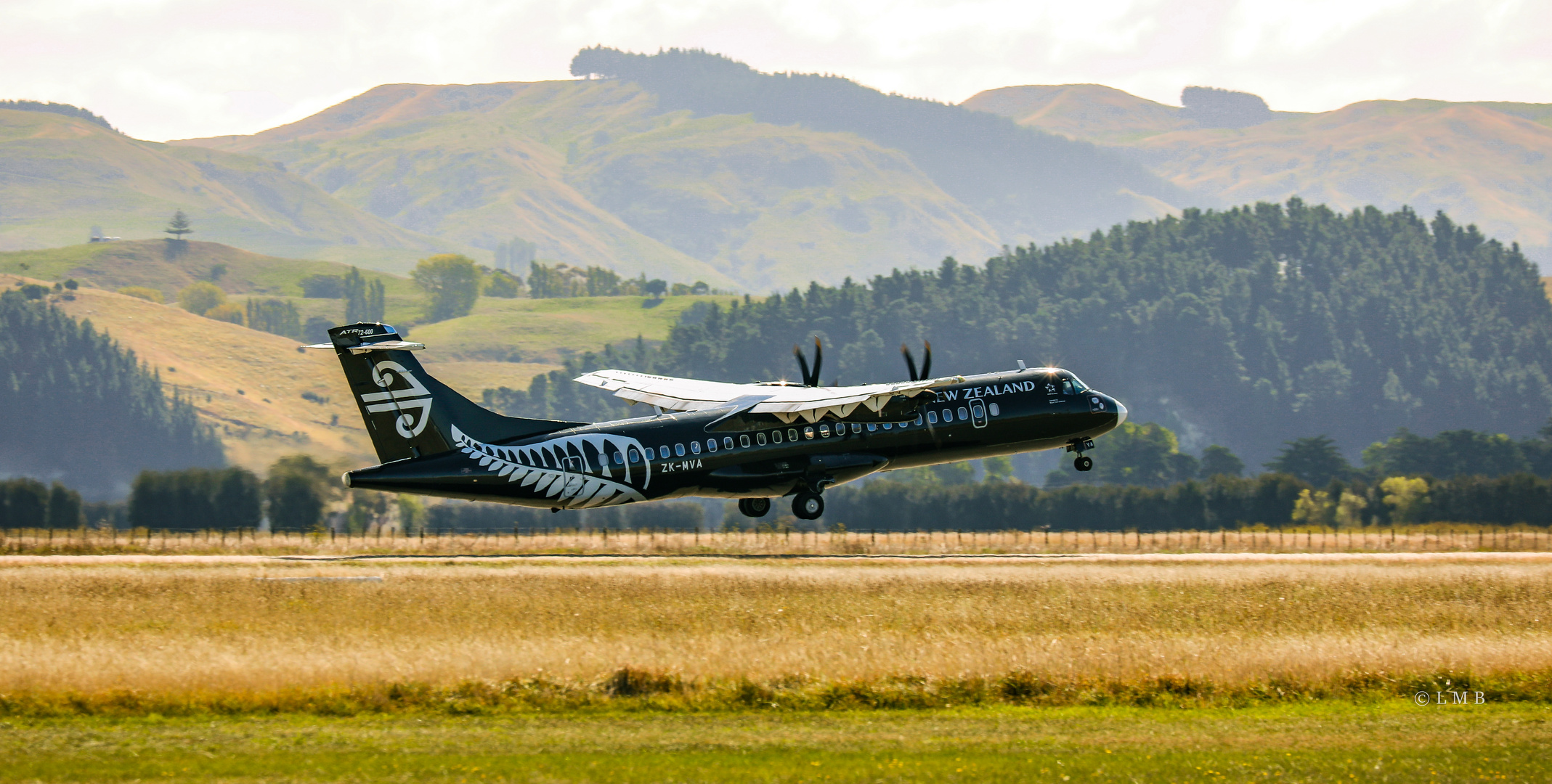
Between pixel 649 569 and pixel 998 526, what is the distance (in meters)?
115

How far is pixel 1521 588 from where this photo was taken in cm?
4381

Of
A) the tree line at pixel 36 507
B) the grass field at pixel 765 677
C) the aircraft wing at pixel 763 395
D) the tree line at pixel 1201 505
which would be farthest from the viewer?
the tree line at pixel 1201 505

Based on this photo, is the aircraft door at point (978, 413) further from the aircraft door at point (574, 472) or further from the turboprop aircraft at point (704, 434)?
the aircraft door at point (574, 472)

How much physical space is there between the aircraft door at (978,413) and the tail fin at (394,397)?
57.3ft

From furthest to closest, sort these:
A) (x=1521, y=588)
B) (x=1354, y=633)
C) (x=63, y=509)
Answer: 1. (x=63, y=509)
2. (x=1521, y=588)
3. (x=1354, y=633)

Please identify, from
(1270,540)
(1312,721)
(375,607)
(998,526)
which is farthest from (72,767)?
(998,526)

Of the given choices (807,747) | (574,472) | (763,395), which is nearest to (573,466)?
(574,472)

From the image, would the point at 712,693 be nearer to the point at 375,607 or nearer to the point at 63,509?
the point at 375,607

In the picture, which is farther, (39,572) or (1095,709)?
(39,572)

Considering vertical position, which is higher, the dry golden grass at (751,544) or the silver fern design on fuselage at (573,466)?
the silver fern design on fuselage at (573,466)

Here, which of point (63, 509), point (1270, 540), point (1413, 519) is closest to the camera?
point (1270, 540)

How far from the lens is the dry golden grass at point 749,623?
28.7 m

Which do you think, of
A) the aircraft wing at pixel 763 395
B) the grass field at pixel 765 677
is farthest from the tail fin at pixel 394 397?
the aircraft wing at pixel 763 395

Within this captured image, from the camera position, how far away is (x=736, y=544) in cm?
6531
